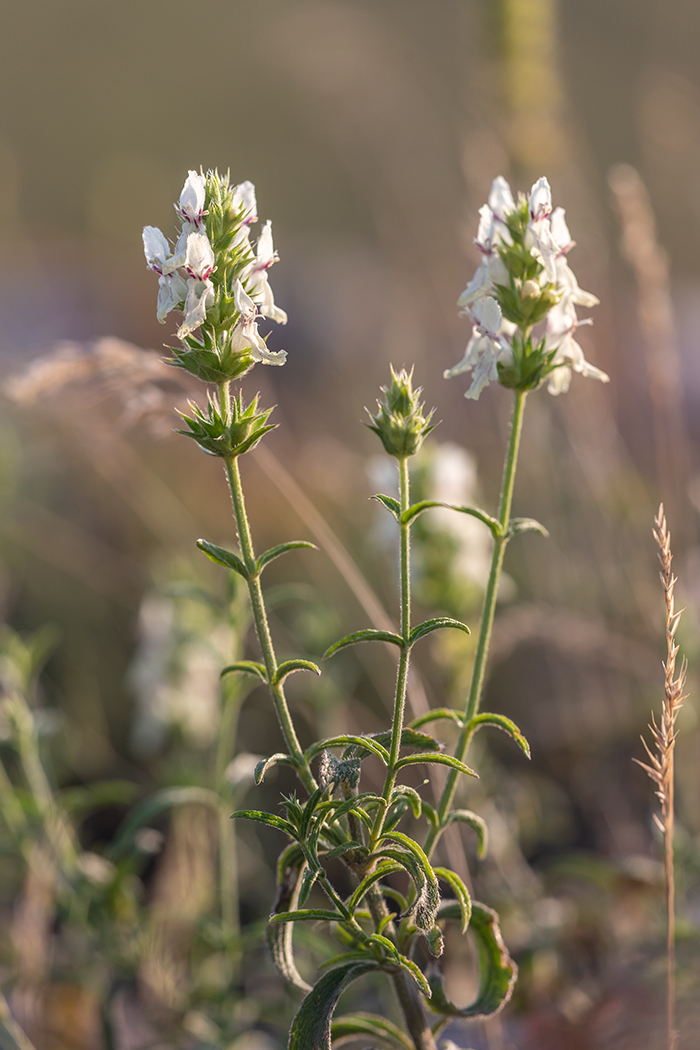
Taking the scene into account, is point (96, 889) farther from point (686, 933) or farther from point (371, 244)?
point (371, 244)

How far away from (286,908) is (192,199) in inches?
46.9

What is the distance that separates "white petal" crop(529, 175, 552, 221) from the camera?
138cm

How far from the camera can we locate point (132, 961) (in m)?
2.38

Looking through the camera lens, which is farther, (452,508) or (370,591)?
(370,591)

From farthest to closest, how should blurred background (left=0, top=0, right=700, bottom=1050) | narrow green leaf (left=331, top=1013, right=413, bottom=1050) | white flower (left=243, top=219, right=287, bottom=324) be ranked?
blurred background (left=0, top=0, right=700, bottom=1050), narrow green leaf (left=331, top=1013, right=413, bottom=1050), white flower (left=243, top=219, right=287, bottom=324)

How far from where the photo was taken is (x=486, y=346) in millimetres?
1460

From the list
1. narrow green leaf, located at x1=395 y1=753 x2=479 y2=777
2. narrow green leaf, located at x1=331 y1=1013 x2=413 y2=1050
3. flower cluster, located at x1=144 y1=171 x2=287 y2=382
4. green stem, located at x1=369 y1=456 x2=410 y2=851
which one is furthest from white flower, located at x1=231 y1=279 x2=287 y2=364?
narrow green leaf, located at x1=331 y1=1013 x2=413 y2=1050

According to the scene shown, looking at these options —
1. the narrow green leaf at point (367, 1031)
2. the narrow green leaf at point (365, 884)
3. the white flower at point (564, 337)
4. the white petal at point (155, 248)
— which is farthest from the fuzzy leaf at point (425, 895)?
the white petal at point (155, 248)

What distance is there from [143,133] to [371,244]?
7.70m

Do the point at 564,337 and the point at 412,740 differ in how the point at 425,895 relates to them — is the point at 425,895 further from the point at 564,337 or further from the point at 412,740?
the point at 564,337

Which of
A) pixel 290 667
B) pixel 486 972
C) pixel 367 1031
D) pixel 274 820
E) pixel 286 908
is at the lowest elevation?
pixel 367 1031

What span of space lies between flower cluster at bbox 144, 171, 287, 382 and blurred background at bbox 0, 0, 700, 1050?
48 cm

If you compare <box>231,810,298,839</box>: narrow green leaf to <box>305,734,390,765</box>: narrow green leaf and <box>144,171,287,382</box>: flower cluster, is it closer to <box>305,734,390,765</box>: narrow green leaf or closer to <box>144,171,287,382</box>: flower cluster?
<box>305,734,390,765</box>: narrow green leaf

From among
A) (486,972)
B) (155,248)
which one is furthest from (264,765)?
(155,248)
